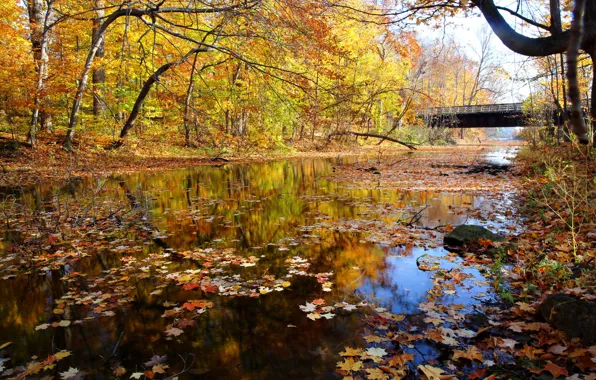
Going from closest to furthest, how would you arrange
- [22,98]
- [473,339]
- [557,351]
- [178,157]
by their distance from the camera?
[557,351] < [473,339] < [22,98] < [178,157]

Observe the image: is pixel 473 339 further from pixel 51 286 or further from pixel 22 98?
pixel 22 98

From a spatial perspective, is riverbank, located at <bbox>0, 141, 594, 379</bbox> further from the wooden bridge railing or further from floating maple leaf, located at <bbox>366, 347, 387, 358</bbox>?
the wooden bridge railing

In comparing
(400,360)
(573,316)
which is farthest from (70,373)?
(573,316)

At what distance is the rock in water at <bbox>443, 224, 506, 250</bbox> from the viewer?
5832 millimetres

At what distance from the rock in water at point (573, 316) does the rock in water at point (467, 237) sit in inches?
98.6

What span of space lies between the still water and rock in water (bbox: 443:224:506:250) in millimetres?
235

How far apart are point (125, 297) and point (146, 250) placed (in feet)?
5.85

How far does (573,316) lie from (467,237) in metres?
2.92

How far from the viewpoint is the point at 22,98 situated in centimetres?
1606

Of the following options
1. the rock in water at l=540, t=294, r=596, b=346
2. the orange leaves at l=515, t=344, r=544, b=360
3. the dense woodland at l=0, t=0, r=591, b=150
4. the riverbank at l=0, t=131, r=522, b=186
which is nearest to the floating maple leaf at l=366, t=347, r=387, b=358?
the orange leaves at l=515, t=344, r=544, b=360

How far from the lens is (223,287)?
4.51 metres

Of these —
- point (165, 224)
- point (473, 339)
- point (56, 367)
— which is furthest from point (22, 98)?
point (473, 339)

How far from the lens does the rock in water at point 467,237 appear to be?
5832 mm

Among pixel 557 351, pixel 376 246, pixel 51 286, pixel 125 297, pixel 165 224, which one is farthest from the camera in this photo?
pixel 165 224
